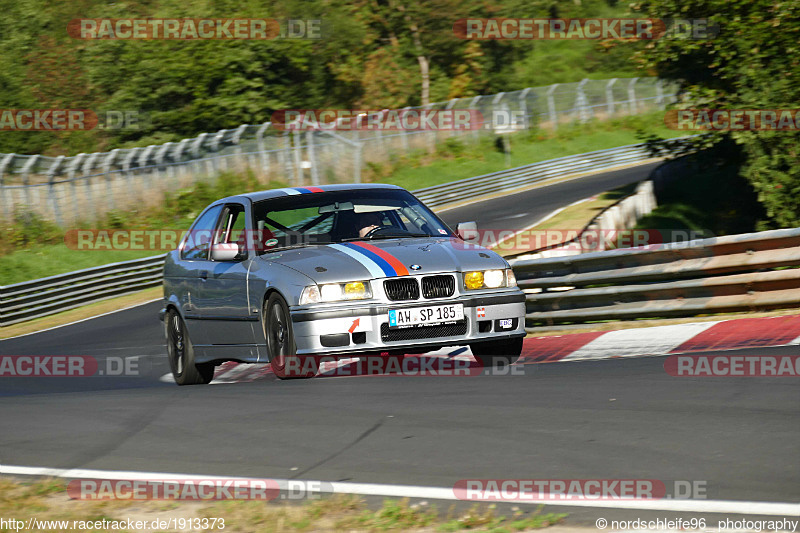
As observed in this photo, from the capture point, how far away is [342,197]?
9.07m

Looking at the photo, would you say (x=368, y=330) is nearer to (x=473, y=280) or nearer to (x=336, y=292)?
(x=336, y=292)

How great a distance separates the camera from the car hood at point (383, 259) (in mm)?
7852

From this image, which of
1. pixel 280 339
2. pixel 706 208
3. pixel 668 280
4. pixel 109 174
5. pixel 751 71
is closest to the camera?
pixel 280 339

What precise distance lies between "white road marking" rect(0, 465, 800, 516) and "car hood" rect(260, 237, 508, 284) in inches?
111

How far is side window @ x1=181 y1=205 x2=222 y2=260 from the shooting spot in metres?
9.73

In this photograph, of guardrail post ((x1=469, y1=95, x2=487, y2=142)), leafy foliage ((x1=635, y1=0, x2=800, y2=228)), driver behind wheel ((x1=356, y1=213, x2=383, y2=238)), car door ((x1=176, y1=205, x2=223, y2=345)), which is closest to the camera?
driver behind wheel ((x1=356, y1=213, x2=383, y2=238))

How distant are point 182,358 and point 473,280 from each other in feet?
10.6

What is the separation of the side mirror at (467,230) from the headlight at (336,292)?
148 centimetres

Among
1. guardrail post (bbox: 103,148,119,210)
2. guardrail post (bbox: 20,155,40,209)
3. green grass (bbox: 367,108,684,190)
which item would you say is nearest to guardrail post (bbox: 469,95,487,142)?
green grass (bbox: 367,108,684,190)

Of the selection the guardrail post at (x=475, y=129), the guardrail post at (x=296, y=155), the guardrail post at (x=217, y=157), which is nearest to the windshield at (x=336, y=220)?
the guardrail post at (x=217, y=157)

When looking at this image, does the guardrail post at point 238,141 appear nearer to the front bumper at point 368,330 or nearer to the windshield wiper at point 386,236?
the windshield wiper at point 386,236

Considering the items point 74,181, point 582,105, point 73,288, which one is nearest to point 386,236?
point 73,288

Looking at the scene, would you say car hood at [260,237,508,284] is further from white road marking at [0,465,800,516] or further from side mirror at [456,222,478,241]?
white road marking at [0,465,800,516]

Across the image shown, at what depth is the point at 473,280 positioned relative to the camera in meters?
8.05
